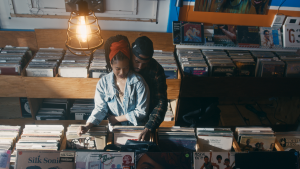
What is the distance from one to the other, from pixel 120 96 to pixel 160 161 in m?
0.66

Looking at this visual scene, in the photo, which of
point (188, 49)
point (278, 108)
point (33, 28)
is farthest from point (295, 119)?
point (33, 28)

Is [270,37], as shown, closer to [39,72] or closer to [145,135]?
[145,135]

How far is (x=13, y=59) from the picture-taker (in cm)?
250

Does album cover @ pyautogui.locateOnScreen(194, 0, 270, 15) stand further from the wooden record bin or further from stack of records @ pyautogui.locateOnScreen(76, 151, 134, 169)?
stack of records @ pyautogui.locateOnScreen(76, 151, 134, 169)

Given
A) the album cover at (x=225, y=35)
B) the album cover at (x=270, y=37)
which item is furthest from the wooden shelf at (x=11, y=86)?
the album cover at (x=270, y=37)

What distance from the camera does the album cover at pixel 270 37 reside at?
290cm

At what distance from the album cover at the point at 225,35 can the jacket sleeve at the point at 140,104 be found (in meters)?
1.64

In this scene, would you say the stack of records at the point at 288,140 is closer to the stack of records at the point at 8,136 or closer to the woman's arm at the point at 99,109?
the woman's arm at the point at 99,109

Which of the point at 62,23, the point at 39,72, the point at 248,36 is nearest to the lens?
the point at 39,72

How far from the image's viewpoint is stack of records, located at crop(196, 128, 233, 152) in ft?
5.46

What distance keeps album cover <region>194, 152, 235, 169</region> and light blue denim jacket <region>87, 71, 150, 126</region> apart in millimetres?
568

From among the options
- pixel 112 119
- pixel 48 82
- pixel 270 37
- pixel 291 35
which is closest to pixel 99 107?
pixel 112 119

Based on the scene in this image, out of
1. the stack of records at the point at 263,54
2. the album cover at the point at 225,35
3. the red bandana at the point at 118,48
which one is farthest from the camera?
the album cover at the point at 225,35

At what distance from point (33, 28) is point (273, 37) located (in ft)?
10.7
